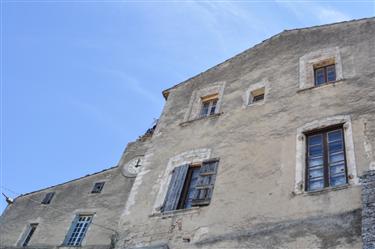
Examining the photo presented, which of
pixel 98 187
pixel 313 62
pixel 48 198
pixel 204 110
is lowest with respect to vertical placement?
pixel 48 198

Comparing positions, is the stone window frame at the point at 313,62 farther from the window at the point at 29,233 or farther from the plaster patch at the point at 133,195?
the window at the point at 29,233

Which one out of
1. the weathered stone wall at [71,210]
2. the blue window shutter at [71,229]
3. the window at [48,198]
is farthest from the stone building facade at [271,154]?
the window at [48,198]

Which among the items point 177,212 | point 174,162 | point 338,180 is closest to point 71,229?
point 174,162

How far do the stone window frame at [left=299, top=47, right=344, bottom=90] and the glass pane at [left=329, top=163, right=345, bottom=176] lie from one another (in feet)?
9.02

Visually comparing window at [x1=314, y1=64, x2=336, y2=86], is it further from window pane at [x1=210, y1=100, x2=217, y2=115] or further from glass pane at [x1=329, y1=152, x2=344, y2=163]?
window pane at [x1=210, y1=100, x2=217, y2=115]

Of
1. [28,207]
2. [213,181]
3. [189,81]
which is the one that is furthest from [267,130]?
[28,207]

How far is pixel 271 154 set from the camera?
9.29m

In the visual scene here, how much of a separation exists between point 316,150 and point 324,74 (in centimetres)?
294

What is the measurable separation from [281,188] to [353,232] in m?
1.86

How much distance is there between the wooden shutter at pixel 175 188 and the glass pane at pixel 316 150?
125 inches

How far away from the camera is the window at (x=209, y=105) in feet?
41.2

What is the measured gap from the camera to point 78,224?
16391mm

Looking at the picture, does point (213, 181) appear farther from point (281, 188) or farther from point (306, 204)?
point (306, 204)

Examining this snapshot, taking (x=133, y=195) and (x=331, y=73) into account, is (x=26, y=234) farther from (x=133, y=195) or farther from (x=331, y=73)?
(x=331, y=73)
